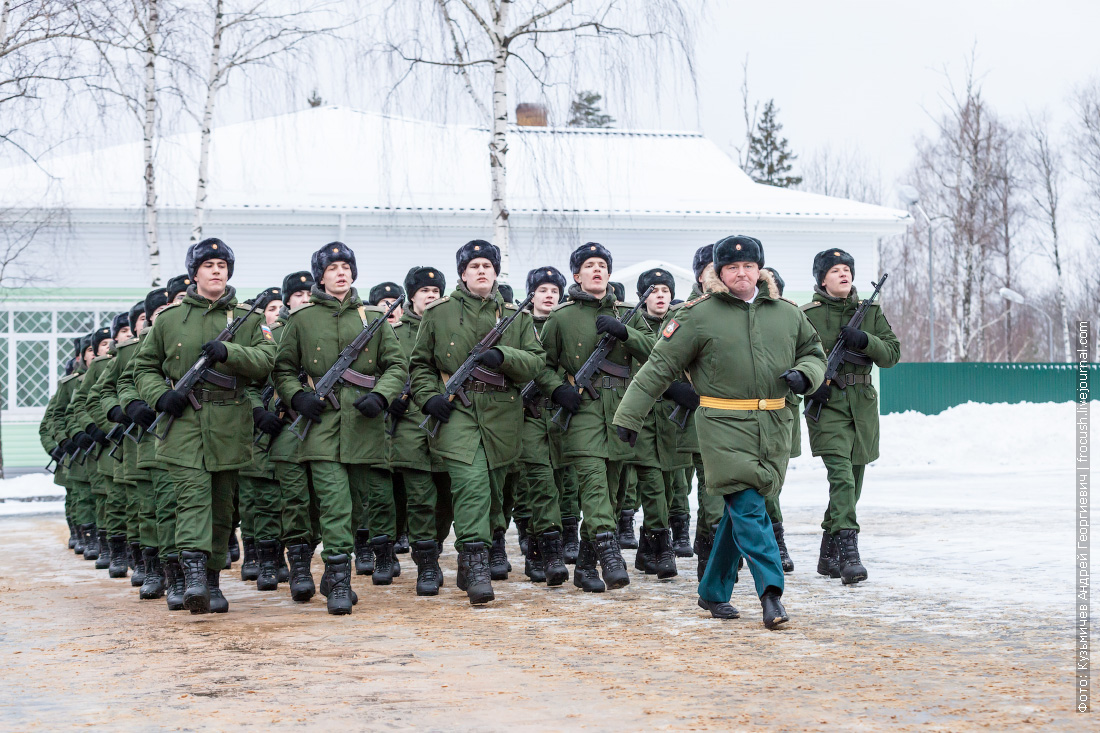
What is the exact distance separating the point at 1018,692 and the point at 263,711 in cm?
296

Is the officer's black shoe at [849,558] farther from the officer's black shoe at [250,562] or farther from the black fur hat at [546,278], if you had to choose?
the officer's black shoe at [250,562]

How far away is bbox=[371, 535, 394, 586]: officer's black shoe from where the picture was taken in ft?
30.4

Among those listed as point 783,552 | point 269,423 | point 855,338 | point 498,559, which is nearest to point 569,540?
point 498,559

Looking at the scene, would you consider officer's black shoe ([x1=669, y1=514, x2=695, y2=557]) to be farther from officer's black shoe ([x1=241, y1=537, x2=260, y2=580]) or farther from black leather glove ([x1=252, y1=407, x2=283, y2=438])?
black leather glove ([x1=252, y1=407, x2=283, y2=438])

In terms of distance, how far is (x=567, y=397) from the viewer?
8.48 meters

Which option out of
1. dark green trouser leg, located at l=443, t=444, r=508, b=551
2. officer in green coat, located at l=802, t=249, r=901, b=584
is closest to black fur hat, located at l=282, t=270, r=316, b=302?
dark green trouser leg, located at l=443, t=444, r=508, b=551

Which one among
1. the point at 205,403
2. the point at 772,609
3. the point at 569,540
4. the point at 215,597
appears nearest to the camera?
the point at 772,609

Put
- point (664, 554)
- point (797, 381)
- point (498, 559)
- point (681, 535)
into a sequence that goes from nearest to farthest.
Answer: point (797, 381) → point (664, 554) → point (498, 559) → point (681, 535)

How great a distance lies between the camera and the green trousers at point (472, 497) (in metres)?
8.18

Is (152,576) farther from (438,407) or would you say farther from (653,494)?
(653,494)

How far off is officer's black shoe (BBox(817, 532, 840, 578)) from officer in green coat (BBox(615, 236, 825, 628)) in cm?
162

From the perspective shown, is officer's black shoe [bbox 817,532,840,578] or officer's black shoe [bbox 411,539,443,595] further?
officer's black shoe [bbox 817,532,840,578]

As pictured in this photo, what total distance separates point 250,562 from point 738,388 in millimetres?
4468

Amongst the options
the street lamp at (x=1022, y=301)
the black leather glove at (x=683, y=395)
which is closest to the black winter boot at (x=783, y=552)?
the black leather glove at (x=683, y=395)
